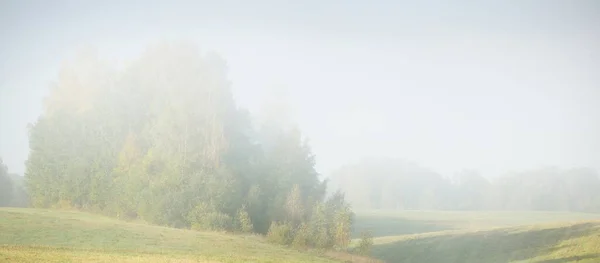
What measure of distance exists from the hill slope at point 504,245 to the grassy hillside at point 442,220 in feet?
81.6

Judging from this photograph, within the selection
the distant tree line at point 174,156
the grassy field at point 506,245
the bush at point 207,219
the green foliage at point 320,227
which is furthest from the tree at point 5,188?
the grassy field at point 506,245

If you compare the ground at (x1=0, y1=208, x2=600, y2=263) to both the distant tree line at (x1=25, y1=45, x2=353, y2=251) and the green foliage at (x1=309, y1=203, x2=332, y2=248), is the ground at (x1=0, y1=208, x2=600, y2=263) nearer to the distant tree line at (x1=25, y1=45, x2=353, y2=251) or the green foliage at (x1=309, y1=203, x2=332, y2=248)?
the green foliage at (x1=309, y1=203, x2=332, y2=248)

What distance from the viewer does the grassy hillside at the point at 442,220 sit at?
341ft

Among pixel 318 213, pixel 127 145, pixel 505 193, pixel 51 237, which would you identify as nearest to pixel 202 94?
pixel 127 145

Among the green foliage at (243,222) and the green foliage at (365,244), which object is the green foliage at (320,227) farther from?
the green foliage at (243,222)

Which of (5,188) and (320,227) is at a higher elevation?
(5,188)

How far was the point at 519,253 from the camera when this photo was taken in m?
64.2

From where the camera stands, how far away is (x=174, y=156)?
2874 inches

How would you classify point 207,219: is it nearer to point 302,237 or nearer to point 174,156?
point 174,156

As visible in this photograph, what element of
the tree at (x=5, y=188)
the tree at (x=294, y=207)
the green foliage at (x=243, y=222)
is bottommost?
the green foliage at (x=243, y=222)

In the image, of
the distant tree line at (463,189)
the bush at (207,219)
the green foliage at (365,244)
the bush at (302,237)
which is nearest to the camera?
the green foliage at (365,244)

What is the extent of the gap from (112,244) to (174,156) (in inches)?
1166

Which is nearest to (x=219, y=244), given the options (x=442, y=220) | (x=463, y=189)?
(x=442, y=220)

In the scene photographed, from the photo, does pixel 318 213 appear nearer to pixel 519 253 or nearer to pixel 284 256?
pixel 284 256
